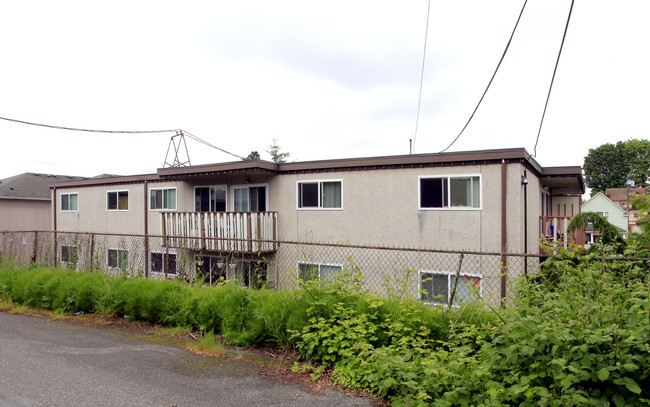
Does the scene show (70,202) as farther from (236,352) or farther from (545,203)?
(545,203)

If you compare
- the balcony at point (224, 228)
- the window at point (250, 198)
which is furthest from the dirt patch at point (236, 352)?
the window at point (250, 198)

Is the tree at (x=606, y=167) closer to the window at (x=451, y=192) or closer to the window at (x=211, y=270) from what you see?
the window at (x=451, y=192)

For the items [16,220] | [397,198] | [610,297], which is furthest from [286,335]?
[16,220]

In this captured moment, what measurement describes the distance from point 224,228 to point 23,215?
17404mm

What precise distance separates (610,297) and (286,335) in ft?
10.6

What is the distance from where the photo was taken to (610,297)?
9.66 feet

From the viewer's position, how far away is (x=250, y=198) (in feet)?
44.9

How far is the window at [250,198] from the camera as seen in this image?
13398 millimetres

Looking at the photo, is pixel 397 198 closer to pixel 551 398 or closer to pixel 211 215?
pixel 211 215

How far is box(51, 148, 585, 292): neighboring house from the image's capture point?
938 cm

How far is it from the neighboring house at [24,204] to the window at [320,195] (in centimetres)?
1840

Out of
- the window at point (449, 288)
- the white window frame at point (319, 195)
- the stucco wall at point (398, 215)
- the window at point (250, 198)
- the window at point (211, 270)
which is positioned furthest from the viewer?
the window at point (250, 198)

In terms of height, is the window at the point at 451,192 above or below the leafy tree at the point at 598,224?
above

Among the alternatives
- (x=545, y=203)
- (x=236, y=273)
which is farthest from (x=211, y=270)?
(x=545, y=203)
